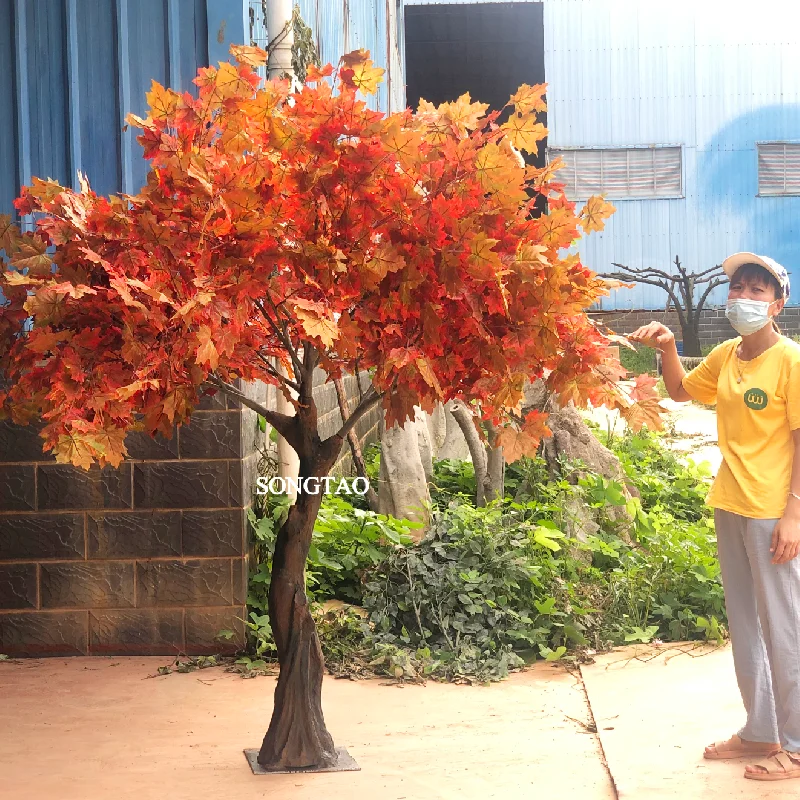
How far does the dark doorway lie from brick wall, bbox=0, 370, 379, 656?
1617 centimetres

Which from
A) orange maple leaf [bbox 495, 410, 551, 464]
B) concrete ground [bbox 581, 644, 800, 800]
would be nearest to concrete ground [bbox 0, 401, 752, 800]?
concrete ground [bbox 581, 644, 800, 800]

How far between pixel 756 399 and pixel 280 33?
3.40 m

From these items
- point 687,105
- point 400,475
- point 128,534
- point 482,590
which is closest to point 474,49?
point 687,105

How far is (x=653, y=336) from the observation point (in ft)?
12.5

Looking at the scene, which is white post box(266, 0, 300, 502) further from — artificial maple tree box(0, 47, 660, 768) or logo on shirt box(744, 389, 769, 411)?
logo on shirt box(744, 389, 769, 411)

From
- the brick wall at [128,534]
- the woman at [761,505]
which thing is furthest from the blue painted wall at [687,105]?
the woman at [761,505]

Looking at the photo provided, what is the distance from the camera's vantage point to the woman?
12.8ft

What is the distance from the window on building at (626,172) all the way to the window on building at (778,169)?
1605 mm

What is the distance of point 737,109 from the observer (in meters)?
22.2

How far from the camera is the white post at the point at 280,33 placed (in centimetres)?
605

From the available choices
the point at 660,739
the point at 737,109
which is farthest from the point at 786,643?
the point at 737,109

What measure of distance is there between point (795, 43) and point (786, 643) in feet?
67.1

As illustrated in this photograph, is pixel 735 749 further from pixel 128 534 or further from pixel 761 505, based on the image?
pixel 128 534

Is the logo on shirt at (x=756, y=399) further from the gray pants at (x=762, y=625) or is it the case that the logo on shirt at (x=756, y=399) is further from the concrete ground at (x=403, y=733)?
the concrete ground at (x=403, y=733)
